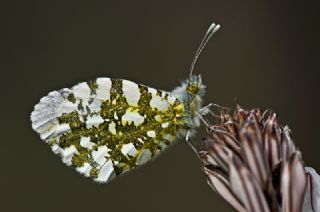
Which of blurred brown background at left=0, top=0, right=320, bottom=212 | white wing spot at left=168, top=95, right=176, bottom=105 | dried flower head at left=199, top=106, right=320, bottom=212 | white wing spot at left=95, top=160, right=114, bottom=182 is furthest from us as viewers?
blurred brown background at left=0, top=0, right=320, bottom=212

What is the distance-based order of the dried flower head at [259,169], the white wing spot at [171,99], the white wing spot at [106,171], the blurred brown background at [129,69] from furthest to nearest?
1. the blurred brown background at [129,69]
2. the white wing spot at [171,99]
3. the white wing spot at [106,171]
4. the dried flower head at [259,169]

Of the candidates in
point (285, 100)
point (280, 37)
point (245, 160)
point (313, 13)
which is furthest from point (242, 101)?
point (245, 160)

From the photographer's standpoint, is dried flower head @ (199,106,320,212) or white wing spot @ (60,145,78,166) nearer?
dried flower head @ (199,106,320,212)

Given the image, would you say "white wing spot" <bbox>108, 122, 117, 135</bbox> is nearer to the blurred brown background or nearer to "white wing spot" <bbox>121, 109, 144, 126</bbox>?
"white wing spot" <bbox>121, 109, 144, 126</bbox>

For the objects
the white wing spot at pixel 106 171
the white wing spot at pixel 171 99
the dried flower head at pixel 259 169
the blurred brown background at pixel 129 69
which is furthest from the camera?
the blurred brown background at pixel 129 69

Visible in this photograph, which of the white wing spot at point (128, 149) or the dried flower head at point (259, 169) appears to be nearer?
the dried flower head at point (259, 169)

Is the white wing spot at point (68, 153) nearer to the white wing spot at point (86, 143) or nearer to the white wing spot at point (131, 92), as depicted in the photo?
the white wing spot at point (86, 143)

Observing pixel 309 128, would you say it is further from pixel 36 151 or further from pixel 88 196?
pixel 36 151

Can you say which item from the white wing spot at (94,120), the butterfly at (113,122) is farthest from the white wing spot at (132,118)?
the white wing spot at (94,120)

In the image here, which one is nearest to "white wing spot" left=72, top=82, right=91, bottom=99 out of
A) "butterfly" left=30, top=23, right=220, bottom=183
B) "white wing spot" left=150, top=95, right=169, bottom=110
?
"butterfly" left=30, top=23, right=220, bottom=183
